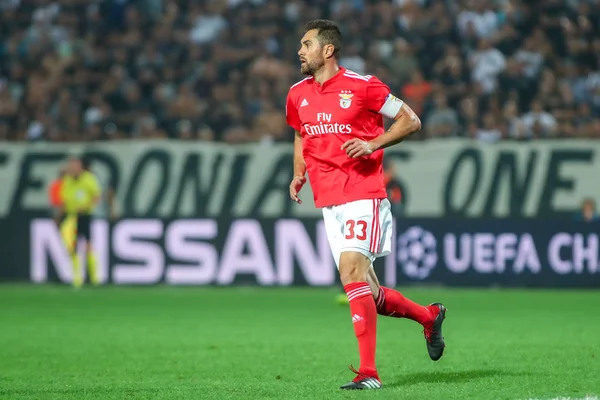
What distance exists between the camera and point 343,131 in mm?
7258

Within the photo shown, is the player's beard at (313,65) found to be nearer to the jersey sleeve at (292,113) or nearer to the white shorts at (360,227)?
the jersey sleeve at (292,113)

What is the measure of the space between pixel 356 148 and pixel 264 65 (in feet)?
45.5

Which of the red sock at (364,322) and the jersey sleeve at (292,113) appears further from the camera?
the jersey sleeve at (292,113)

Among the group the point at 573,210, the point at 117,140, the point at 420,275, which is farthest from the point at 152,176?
the point at 573,210

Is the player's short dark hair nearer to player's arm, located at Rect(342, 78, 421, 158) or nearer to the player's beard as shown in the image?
the player's beard

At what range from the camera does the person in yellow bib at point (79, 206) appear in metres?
18.0

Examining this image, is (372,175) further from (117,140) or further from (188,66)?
(188,66)

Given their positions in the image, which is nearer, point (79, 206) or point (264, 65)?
point (79, 206)

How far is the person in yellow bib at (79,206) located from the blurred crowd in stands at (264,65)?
188cm

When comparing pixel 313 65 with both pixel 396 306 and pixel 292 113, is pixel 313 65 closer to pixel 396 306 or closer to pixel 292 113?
pixel 292 113

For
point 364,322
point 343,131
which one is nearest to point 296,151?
point 343,131

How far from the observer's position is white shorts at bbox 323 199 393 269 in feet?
23.4

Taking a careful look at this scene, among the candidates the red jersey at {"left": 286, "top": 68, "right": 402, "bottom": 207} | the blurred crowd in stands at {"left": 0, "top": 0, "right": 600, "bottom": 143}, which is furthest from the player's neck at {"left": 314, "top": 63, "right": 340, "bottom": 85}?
the blurred crowd in stands at {"left": 0, "top": 0, "right": 600, "bottom": 143}

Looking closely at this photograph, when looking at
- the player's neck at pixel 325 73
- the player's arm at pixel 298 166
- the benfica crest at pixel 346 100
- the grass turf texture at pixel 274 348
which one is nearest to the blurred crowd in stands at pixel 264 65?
the grass turf texture at pixel 274 348
